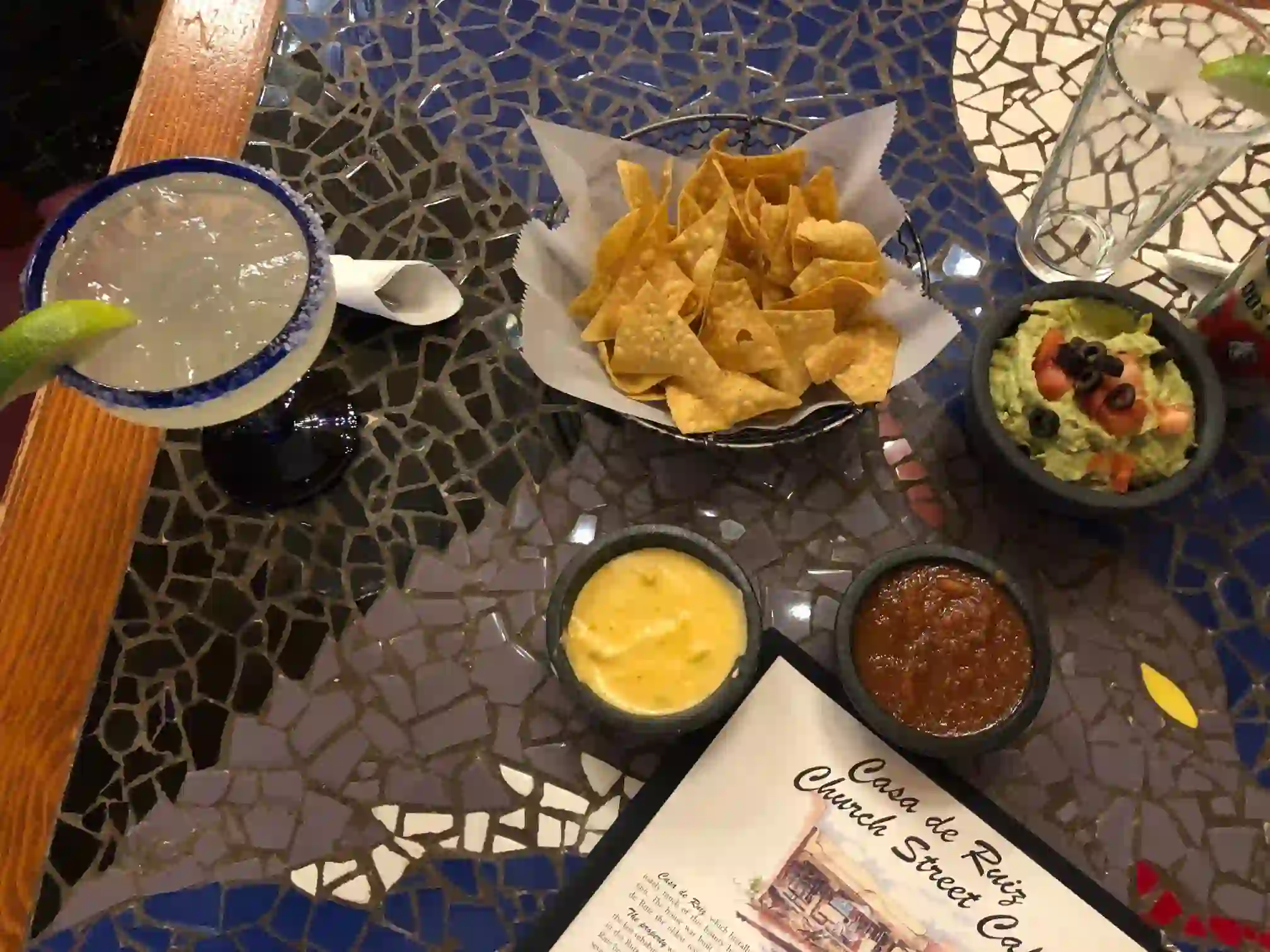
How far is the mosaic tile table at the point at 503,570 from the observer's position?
90 cm

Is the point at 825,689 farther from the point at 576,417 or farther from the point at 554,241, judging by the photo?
the point at 554,241

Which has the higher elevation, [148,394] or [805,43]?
[805,43]

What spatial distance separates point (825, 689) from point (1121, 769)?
28 cm

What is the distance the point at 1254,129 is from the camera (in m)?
0.98

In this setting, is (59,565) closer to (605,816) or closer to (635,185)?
(605,816)

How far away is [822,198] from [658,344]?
10.0 inches

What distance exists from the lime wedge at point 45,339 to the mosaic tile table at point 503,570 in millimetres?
311

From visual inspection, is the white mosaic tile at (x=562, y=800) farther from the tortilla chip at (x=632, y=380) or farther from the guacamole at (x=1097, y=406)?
the guacamole at (x=1097, y=406)

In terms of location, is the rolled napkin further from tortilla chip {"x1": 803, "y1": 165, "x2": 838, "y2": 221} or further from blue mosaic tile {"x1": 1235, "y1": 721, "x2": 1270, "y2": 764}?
blue mosaic tile {"x1": 1235, "y1": 721, "x2": 1270, "y2": 764}

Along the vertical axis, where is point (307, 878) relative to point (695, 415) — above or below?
below

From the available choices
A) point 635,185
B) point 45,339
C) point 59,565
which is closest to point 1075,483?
point 635,185

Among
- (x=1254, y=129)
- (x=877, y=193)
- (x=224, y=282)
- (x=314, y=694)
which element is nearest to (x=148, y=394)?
(x=224, y=282)

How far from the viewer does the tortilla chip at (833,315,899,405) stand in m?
0.98

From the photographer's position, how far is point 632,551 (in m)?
0.94
